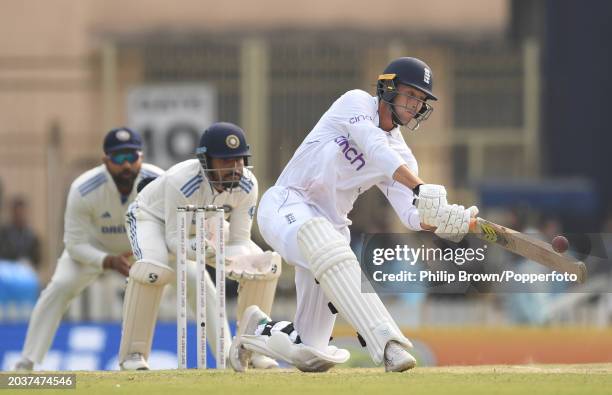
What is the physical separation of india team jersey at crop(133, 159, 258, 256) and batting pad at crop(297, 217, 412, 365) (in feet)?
5.71

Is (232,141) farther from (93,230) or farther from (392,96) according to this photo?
(93,230)

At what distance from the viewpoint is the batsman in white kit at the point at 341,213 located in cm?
821

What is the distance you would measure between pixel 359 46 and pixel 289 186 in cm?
1399

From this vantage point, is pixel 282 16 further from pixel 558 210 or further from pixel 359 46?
pixel 558 210

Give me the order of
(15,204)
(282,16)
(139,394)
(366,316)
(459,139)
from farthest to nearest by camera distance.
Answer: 1. (282,16)
2. (459,139)
3. (15,204)
4. (366,316)
5. (139,394)

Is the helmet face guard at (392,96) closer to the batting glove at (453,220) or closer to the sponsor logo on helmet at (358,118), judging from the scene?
the sponsor logo on helmet at (358,118)

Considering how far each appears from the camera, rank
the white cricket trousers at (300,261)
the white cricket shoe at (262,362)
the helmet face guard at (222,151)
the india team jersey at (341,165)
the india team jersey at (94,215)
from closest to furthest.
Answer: the white cricket trousers at (300,261) < the india team jersey at (341,165) < the white cricket shoe at (262,362) < the helmet face guard at (222,151) < the india team jersey at (94,215)

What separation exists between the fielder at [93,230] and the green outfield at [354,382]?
9.10ft

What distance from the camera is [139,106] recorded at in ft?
58.1

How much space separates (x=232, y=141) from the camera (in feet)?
31.5

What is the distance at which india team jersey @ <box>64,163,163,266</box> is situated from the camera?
11.6 meters

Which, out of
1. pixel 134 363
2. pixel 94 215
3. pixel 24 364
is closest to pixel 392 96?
pixel 134 363

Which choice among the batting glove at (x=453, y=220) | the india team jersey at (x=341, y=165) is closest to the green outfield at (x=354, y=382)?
the batting glove at (x=453, y=220)

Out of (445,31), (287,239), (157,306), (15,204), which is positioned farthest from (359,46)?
(287,239)
